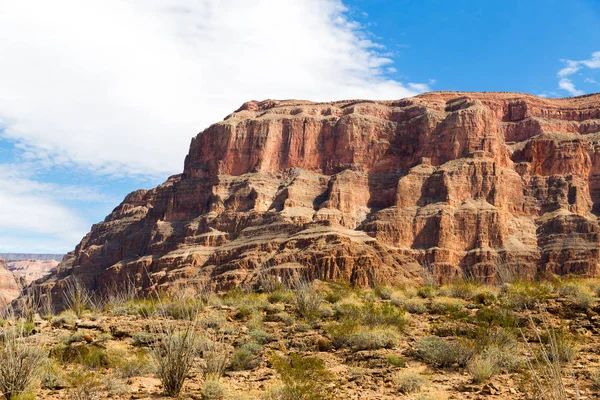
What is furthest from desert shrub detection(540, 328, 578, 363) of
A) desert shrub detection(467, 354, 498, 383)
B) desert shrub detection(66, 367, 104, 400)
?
desert shrub detection(66, 367, 104, 400)

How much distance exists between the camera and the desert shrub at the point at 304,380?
1098 cm

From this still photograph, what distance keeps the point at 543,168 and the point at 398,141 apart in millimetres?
30726

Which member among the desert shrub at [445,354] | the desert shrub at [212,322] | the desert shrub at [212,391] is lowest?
the desert shrub at [212,391]

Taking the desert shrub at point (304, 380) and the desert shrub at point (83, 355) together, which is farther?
the desert shrub at point (83, 355)

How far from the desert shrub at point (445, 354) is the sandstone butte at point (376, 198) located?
61518 mm

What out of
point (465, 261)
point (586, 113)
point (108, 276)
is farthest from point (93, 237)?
point (586, 113)

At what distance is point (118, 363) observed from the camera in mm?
14719

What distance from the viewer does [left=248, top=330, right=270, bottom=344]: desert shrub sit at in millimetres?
17272

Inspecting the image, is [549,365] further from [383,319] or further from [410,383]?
[383,319]

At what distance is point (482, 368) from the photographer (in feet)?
41.2

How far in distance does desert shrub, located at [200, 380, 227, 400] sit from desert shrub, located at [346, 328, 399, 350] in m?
5.06

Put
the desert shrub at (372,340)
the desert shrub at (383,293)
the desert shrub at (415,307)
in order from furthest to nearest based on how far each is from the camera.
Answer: the desert shrub at (383,293) → the desert shrub at (415,307) → the desert shrub at (372,340)

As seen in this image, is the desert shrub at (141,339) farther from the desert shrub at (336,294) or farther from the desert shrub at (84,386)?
the desert shrub at (336,294)

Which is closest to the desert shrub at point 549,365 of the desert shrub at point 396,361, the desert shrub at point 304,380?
the desert shrub at point 396,361
